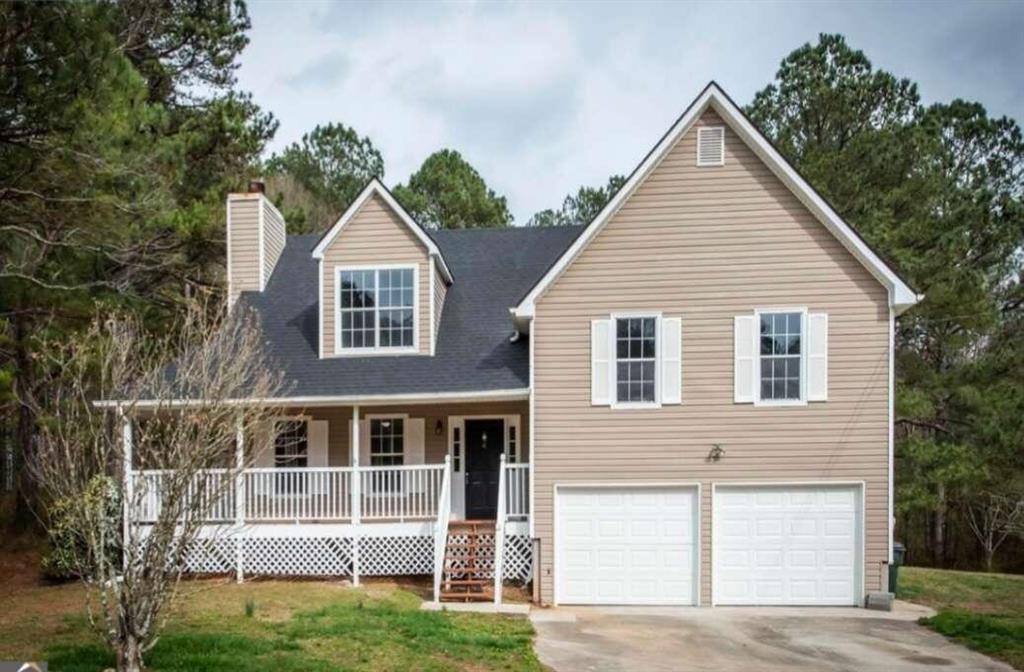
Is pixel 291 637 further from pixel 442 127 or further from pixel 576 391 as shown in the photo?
pixel 442 127

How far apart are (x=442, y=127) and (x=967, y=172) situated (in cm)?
1944

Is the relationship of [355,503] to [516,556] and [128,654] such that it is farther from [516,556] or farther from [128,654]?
[128,654]

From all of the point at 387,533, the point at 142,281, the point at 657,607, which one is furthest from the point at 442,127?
the point at 657,607

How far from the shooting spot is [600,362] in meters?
13.1

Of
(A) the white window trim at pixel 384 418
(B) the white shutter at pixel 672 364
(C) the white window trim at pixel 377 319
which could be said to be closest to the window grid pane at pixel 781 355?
(B) the white shutter at pixel 672 364

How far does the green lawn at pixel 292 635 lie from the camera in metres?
8.00

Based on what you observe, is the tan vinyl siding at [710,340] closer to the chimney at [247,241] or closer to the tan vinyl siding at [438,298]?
the tan vinyl siding at [438,298]

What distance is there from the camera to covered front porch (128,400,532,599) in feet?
44.3

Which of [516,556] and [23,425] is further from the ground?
[23,425]

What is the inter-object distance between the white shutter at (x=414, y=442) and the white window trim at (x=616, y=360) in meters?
4.18

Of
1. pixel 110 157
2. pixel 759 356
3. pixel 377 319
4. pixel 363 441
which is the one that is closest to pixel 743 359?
pixel 759 356

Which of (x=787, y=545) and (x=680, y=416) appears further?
(x=680, y=416)

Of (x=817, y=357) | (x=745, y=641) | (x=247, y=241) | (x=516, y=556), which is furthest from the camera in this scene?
(x=247, y=241)

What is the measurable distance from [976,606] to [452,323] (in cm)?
1091
